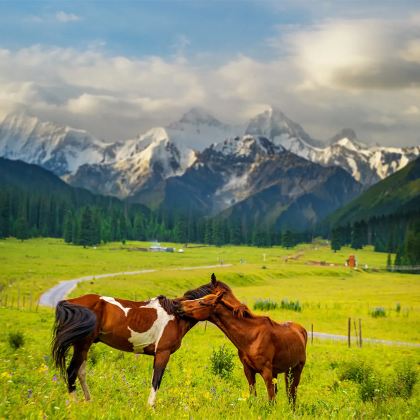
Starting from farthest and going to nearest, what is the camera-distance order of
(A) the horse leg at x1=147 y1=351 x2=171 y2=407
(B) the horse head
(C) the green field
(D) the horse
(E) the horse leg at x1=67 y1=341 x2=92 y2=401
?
(D) the horse
(B) the horse head
(E) the horse leg at x1=67 y1=341 x2=92 y2=401
(A) the horse leg at x1=147 y1=351 x2=171 y2=407
(C) the green field

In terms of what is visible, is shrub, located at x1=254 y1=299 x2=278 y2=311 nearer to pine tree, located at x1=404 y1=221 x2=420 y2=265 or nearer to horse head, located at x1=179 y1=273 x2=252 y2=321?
horse head, located at x1=179 y1=273 x2=252 y2=321

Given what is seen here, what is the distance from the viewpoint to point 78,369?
1149 cm

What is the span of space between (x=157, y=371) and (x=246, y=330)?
2297 mm

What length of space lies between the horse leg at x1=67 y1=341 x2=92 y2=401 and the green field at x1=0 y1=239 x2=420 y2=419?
1.11 feet

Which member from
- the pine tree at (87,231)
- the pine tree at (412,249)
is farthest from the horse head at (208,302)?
the pine tree at (87,231)

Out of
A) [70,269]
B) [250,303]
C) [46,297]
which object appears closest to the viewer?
[46,297]

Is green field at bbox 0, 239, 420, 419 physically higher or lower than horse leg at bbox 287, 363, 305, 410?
lower

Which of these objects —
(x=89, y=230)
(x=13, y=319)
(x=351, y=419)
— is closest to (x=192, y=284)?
(x=13, y=319)

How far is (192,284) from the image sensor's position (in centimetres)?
9450

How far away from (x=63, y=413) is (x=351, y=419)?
18.7 feet

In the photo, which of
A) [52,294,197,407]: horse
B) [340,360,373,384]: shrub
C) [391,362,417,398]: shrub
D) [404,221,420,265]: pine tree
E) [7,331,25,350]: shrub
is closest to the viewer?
[52,294,197,407]: horse

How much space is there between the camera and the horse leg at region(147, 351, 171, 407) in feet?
36.8

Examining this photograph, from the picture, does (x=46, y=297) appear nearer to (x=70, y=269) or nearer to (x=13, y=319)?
(x=13, y=319)

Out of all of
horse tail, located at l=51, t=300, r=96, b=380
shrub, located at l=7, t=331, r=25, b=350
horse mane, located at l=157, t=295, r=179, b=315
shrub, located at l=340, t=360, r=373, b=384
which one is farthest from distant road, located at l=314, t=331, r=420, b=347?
horse tail, located at l=51, t=300, r=96, b=380
